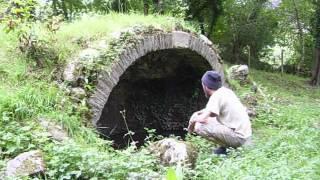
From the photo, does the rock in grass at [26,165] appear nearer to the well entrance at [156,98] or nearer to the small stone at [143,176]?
the small stone at [143,176]

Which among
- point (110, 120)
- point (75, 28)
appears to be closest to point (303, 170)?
point (75, 28)

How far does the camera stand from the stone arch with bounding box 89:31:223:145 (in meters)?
6.70

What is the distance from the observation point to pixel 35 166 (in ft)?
15.1

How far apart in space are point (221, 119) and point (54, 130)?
6.69ft

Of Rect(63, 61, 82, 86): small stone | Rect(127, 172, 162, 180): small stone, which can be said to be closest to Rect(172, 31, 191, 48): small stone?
Rect(63, 61, 82, 86): small stone

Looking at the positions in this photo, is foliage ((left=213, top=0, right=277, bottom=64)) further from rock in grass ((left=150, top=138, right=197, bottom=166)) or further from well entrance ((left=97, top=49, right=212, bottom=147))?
rock in grass ((left=150, top=138, right=197, bottom=166))

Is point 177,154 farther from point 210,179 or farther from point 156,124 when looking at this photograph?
point 156,124

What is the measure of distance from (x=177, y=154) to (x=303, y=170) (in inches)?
53.8

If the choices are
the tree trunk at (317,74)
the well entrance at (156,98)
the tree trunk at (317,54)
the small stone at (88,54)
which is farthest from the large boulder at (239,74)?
the tree trunk at (317,74)

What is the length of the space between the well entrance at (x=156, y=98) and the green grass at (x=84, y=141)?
1608 mm

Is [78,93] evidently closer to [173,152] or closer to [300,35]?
[173,152]

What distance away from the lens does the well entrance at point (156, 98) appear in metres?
9.67

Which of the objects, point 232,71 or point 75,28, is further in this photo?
point 232,71

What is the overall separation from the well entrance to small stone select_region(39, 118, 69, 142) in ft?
12.1
